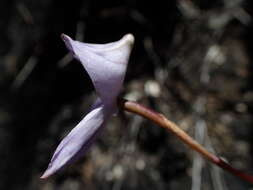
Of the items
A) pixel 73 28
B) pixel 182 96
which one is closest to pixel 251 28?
pixel 182 96

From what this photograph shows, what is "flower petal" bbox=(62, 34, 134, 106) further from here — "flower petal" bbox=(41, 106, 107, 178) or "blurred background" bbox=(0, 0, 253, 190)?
"blurred background" bbox=(0, 0, 253, 190)

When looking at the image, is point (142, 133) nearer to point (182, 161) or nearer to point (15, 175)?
point (182, 161)

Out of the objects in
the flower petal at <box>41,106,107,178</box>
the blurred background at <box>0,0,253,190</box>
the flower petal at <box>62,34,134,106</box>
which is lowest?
the blurred background at <box>0,0,253,190</box>

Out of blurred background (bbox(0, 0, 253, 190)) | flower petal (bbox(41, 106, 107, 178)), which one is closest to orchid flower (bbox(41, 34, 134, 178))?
flower petal (bbox(41, 106, 107, 178))

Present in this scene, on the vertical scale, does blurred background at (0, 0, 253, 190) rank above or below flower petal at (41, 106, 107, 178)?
below

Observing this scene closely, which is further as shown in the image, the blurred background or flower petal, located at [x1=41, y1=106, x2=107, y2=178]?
the blurred background

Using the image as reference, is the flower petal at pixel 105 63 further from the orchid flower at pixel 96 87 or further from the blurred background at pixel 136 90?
the blurred background at pixel 136 90

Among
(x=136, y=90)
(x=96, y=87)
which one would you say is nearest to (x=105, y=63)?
(x=96, y=87)

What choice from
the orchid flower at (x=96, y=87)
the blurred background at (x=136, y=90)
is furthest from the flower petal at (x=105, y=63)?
the blurred background at (x=136, y=90)
